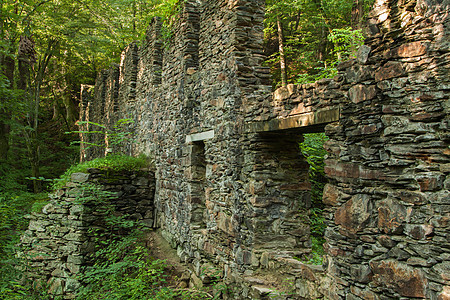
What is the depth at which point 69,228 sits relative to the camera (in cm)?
742

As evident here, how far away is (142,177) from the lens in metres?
8.45

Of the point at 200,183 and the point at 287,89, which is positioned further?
the point at 200,183

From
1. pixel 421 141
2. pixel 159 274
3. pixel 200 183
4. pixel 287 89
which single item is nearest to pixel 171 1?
pixel 200 183

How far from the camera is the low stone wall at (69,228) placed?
727cm

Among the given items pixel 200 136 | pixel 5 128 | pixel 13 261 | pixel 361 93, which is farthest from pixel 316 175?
pixel 5 128

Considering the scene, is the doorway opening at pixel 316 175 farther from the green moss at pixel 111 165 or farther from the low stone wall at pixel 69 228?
the low stone wall at pixel 69 228

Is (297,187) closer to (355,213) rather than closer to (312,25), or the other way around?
(355,213)

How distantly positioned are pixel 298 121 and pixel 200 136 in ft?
8.95

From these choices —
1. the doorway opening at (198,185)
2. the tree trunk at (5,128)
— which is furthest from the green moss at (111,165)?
the tree trunk at (5,128)

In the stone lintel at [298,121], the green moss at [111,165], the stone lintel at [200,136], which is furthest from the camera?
the green moss at [111,165]

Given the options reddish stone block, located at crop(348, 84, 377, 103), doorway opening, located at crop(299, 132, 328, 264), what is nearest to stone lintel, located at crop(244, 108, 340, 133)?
reddish stone block, located at crop(348, 84, 377, 103)

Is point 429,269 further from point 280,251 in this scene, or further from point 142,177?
point 142,177

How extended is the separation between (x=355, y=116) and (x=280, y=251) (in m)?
2.24

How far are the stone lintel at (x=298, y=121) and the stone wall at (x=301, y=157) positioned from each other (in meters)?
0.01
